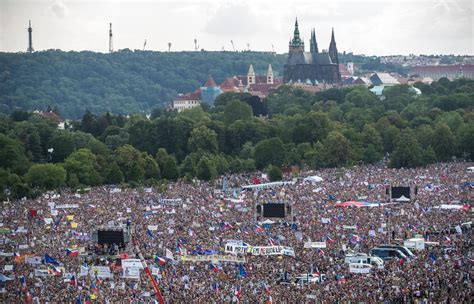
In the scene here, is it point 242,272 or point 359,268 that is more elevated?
point 359,268

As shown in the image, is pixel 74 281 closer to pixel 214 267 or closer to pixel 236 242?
pixel 214 267

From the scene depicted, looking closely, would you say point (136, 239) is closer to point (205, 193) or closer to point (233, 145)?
point (205, 193)

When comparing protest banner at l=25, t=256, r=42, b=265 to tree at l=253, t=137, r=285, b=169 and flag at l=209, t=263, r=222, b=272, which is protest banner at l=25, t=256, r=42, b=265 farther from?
tree at l=253, t=137, r=285, b=169

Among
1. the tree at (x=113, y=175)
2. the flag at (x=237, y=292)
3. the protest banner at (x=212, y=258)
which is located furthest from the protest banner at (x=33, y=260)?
the tree at (x=113, y=175)

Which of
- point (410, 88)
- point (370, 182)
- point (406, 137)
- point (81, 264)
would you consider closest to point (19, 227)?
point (81, 264)

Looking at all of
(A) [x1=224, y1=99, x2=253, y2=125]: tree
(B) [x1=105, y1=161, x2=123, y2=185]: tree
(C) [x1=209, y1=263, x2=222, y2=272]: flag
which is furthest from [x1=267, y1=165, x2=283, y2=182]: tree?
(A) [x1=224, y1=99, x2=253, y2=125]: tree

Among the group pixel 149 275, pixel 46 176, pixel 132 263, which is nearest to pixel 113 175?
pixel 46 176
